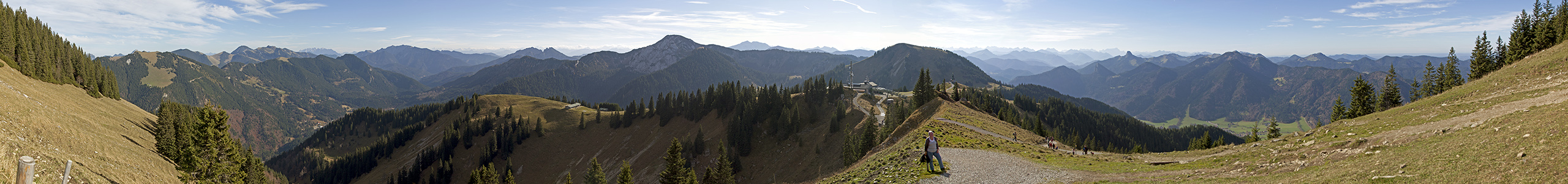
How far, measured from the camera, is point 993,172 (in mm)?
34812

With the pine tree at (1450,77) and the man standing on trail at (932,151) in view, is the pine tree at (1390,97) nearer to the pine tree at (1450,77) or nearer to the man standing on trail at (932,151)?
the pine tree at (1450,77)

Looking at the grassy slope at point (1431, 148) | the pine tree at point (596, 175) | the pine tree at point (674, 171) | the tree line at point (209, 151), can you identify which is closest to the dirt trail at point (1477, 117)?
the grassy slope at point (1431, 148)

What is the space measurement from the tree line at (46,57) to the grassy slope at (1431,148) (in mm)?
182695

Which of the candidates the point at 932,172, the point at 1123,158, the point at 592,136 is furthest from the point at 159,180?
the point at 592,136

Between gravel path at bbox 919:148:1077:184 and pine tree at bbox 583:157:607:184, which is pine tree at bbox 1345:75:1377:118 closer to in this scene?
gravel path at bbox 919:148:1077:184

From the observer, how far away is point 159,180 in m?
54.5

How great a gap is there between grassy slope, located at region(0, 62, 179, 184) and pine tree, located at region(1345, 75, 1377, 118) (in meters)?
114

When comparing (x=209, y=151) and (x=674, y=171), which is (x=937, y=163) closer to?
(x=674, y=171)

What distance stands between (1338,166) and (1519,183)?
29.5 ft

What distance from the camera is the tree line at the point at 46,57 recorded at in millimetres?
112312

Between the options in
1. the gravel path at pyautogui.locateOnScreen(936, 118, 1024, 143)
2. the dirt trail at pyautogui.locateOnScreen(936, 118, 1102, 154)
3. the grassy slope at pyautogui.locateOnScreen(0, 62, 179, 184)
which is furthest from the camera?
the gravel path at pyautogui.locateOnScreen(936, 118, 1024, 143)

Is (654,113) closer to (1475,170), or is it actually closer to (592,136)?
(592,136)

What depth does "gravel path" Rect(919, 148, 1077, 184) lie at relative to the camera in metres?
31.7

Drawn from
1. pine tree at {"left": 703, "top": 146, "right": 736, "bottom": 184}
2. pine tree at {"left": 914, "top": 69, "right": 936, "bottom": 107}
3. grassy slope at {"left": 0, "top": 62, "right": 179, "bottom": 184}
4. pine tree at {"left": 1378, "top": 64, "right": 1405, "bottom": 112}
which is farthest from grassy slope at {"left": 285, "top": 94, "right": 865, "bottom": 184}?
pine tree at {"left": 1378, "top": 64, "right": 1405, "bottom": 112}
